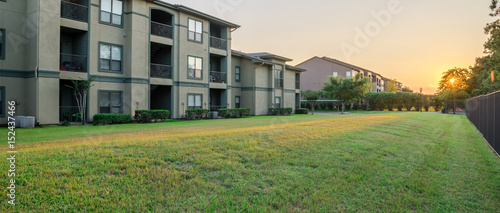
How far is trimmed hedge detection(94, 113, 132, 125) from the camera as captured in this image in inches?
613

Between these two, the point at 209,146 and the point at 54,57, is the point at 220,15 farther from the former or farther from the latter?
the point at 209,146

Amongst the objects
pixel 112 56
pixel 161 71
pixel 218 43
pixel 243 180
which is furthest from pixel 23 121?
pixel 218 43

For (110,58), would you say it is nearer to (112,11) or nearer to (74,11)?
(112,11)

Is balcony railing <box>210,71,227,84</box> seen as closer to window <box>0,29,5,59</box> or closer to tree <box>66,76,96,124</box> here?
tree <box>66,76,96,124</box>

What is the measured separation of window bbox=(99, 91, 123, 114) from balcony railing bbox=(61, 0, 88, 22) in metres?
4.59

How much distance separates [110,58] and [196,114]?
699cm

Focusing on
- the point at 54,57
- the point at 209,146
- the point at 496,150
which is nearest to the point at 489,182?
the point at 496,150

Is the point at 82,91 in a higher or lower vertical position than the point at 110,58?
lower

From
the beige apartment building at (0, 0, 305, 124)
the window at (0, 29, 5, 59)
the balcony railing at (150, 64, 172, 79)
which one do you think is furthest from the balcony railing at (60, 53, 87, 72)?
the balcony railing at (150, 64, 172, 79)

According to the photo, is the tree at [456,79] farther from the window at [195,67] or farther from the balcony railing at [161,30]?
the balcony railing at [161,30]

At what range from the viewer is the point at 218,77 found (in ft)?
84.6

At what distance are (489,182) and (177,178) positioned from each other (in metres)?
5.91

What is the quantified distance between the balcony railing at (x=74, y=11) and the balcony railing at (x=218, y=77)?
1081 centimetres

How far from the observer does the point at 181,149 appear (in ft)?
21.4
